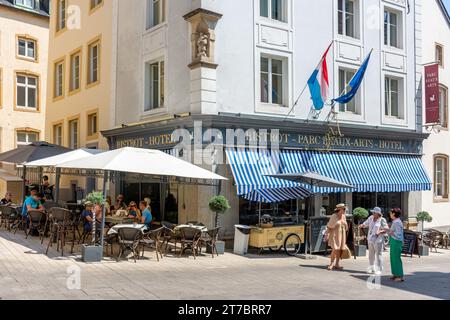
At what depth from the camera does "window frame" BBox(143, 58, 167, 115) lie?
16562 mm

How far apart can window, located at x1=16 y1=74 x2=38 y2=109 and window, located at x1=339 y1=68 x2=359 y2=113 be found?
1978cm

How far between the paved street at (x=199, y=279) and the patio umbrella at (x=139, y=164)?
1.60m

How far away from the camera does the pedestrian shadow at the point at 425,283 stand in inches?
360

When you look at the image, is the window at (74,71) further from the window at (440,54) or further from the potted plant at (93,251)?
the window at (440,54)

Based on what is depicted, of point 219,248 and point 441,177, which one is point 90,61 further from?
point 441,177

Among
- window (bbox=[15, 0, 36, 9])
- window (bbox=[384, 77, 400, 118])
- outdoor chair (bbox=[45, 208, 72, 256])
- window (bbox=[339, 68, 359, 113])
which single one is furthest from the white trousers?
window (bbox=[15, 0, 36, 9])

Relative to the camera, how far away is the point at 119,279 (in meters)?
9.20

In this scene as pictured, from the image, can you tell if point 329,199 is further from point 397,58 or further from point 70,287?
point 70,287

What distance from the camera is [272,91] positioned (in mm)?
→ 16344

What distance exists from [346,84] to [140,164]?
9.77 m

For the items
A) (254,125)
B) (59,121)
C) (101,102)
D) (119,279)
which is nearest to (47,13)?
(59,121)

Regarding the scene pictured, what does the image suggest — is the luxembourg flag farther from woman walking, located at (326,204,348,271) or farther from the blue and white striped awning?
woman walking, located at (326,204,348,271)

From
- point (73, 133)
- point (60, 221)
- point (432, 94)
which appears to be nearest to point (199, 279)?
point (60, 221)
